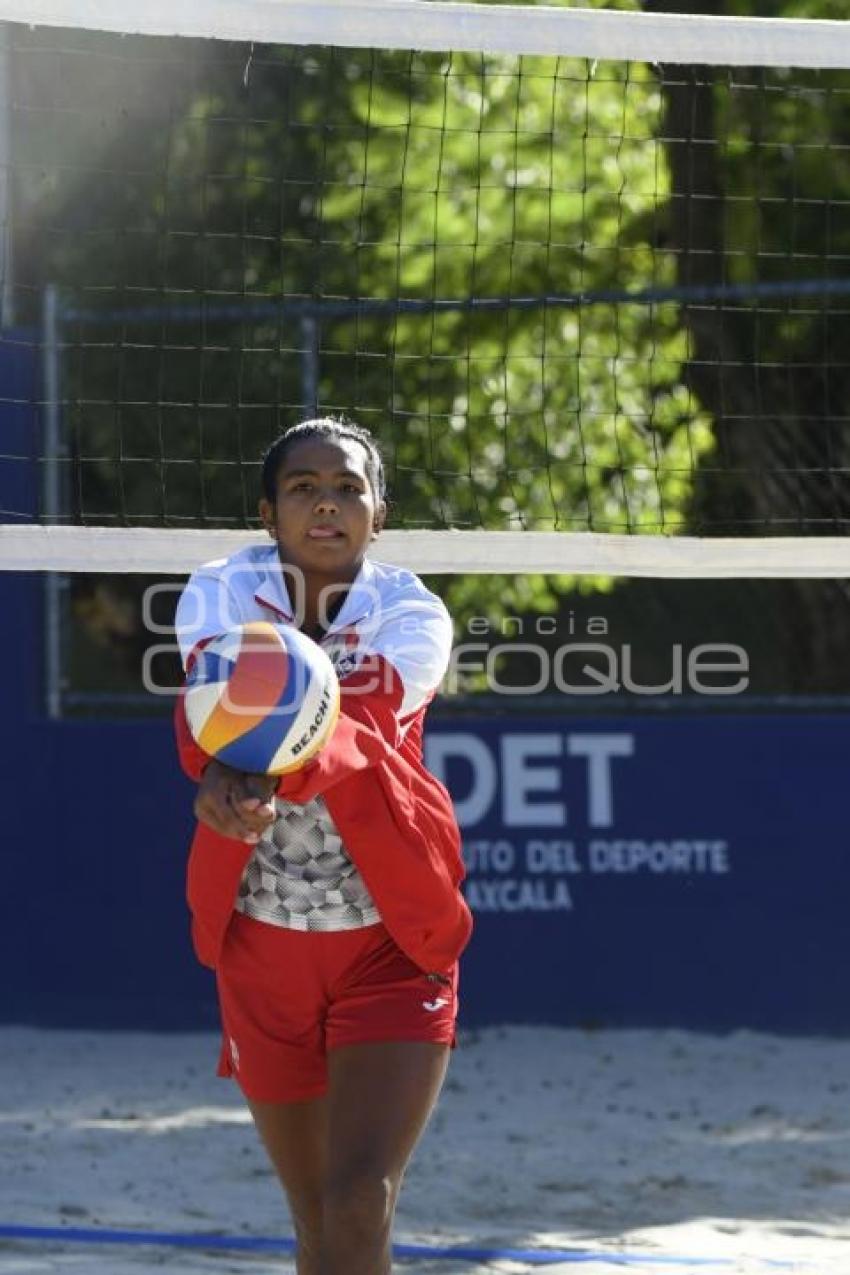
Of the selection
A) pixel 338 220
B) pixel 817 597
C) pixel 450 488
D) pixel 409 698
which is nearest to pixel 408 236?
pixel 338 220

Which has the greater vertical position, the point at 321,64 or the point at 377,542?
the point at 321,64

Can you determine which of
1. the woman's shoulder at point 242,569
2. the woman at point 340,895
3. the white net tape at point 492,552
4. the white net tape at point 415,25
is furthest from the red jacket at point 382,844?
the white net tape at point 415,25

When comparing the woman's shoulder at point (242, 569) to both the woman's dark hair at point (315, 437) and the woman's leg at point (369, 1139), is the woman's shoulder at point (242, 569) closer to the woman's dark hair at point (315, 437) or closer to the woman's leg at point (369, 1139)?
the woman's dark hair at point (315, 437)

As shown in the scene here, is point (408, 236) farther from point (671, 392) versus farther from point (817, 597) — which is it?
point (817, 597)

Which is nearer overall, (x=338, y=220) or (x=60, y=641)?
(x=60, y=641)

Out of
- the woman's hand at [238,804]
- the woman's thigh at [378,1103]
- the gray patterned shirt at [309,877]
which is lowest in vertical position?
the woman's thigh at [378,1103]

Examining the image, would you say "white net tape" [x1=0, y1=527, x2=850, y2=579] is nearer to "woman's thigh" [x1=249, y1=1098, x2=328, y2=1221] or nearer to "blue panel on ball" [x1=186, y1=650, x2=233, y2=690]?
"blue panel on ball" [x1=186, y1=650, x2=233, y2=690]

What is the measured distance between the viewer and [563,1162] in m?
5.89

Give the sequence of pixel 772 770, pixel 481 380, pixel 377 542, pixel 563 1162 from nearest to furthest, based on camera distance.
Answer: pixel 377 542, pixel 563 1162, pixel 772 770, pixel 481 380

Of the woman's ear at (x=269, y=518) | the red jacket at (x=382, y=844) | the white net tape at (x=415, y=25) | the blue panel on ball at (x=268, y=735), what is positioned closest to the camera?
the blue panel on ball at (x=268, y=735)

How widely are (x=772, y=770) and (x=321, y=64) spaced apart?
4318 mm

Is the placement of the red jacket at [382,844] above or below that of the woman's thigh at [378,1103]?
above

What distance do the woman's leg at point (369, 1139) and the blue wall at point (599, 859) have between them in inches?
166

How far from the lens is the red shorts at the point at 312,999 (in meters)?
3.28
